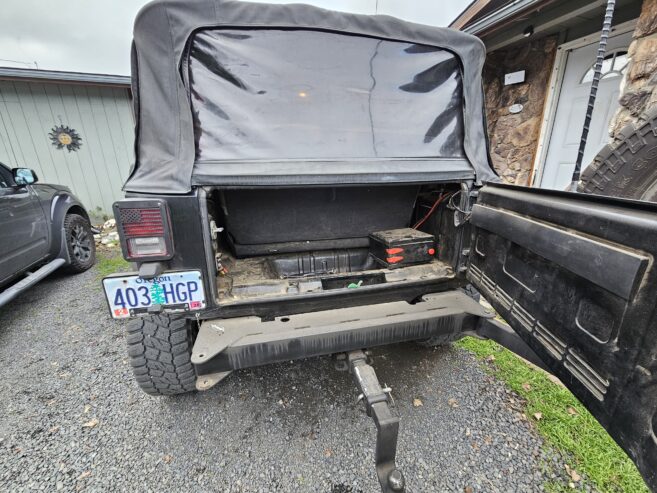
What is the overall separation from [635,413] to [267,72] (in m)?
2.22

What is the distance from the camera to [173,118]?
1.67 m

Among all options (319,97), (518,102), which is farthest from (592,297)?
(518,102)

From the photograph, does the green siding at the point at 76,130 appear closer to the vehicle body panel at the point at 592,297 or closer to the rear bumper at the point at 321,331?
the rear bumper at the point at 321,331

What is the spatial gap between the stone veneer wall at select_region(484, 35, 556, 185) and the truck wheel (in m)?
5.99

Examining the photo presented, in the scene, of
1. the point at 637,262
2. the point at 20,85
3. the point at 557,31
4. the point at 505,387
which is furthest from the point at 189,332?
the point at 20,85

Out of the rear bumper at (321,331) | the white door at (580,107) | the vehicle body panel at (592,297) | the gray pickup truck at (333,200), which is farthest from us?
the white door at (580,107)

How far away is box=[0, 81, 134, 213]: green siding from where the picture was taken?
6492 mm

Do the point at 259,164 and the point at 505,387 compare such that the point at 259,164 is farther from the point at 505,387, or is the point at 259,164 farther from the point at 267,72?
the point at 505,387

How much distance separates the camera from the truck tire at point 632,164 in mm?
2295

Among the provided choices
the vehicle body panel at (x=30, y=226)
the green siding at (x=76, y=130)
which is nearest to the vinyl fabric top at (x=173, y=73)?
the vehicle body panel at (x=30, y=226)

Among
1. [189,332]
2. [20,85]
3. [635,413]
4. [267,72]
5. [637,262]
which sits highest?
[20,85]

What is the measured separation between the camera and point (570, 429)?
6.14 ft

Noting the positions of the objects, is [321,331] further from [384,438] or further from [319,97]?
[319,97]

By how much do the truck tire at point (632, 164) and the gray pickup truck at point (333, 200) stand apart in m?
1.30
